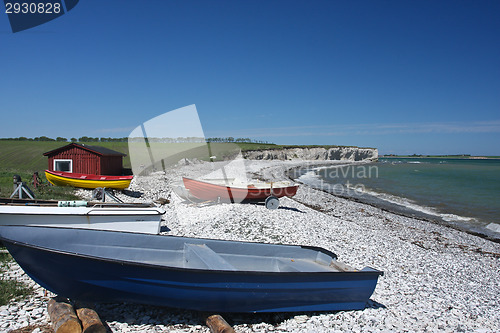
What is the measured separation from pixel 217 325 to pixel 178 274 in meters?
1.24

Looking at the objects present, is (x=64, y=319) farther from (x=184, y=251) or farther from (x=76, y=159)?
(x=76, y=159)

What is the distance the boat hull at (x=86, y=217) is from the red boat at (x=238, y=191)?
7589 mm

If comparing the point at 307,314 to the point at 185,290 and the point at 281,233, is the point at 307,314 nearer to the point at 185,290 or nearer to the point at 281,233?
the point at 185,290

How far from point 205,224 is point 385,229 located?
34.2 feet

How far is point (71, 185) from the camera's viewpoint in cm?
2017

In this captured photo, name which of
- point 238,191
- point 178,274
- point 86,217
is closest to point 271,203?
point 238,191

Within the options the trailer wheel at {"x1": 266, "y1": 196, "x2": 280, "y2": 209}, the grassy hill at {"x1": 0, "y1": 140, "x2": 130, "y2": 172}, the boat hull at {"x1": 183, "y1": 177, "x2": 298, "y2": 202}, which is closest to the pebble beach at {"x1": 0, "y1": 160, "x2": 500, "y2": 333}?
the boat hull at {"x1": 183, "y1": 177, "x2": 298, "y2": 202}

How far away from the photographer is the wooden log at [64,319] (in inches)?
185

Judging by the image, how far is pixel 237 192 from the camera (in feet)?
60.9

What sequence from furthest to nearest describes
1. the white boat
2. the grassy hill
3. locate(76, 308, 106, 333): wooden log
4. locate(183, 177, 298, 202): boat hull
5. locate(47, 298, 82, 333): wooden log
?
the grassy hill
locate(183, 177, 298, 202): boat hull
the white boat
locate(76, 308, 106, 333): wooden log
locate(47, 298, 82, 333): wooden log

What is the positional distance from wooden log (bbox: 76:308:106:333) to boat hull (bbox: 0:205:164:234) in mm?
5795

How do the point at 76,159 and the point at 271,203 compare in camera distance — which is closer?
the point at 271,203

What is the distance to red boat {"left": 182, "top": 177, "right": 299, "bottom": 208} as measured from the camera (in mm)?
18484

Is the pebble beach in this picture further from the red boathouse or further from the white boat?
the red boathouse
